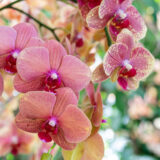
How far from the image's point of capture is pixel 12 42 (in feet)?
1.70

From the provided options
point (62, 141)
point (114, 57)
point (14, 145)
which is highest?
point (114, 57)

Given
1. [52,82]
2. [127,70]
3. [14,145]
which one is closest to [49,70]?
[52,82]

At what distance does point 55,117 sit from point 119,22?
23 cm

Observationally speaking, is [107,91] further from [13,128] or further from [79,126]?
[79,126]

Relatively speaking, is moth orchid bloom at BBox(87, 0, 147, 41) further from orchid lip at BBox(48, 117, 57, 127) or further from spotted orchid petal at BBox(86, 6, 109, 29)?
orchid lip at BBox(48, 117, 57, 127)

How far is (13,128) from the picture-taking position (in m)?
1.12

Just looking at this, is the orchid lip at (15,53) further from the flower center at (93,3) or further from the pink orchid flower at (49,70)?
the flower center at (93,3)

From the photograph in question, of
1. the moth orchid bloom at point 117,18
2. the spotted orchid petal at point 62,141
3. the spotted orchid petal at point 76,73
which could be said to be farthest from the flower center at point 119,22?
the spotted orchid petal at point 62,141

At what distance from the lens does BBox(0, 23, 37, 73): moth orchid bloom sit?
505mm

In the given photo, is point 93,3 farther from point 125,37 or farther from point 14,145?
A: point 14,145

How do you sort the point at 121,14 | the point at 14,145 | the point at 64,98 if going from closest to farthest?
1. the point at 64,98
2. the point at 121,14
3. the point at 14,145

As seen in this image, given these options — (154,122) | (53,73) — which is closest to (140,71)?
(53,73)

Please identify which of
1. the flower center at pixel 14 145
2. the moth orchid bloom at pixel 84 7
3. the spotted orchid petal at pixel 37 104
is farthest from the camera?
the flower center at pixel 14 145

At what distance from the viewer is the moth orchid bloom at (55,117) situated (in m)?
0.46
